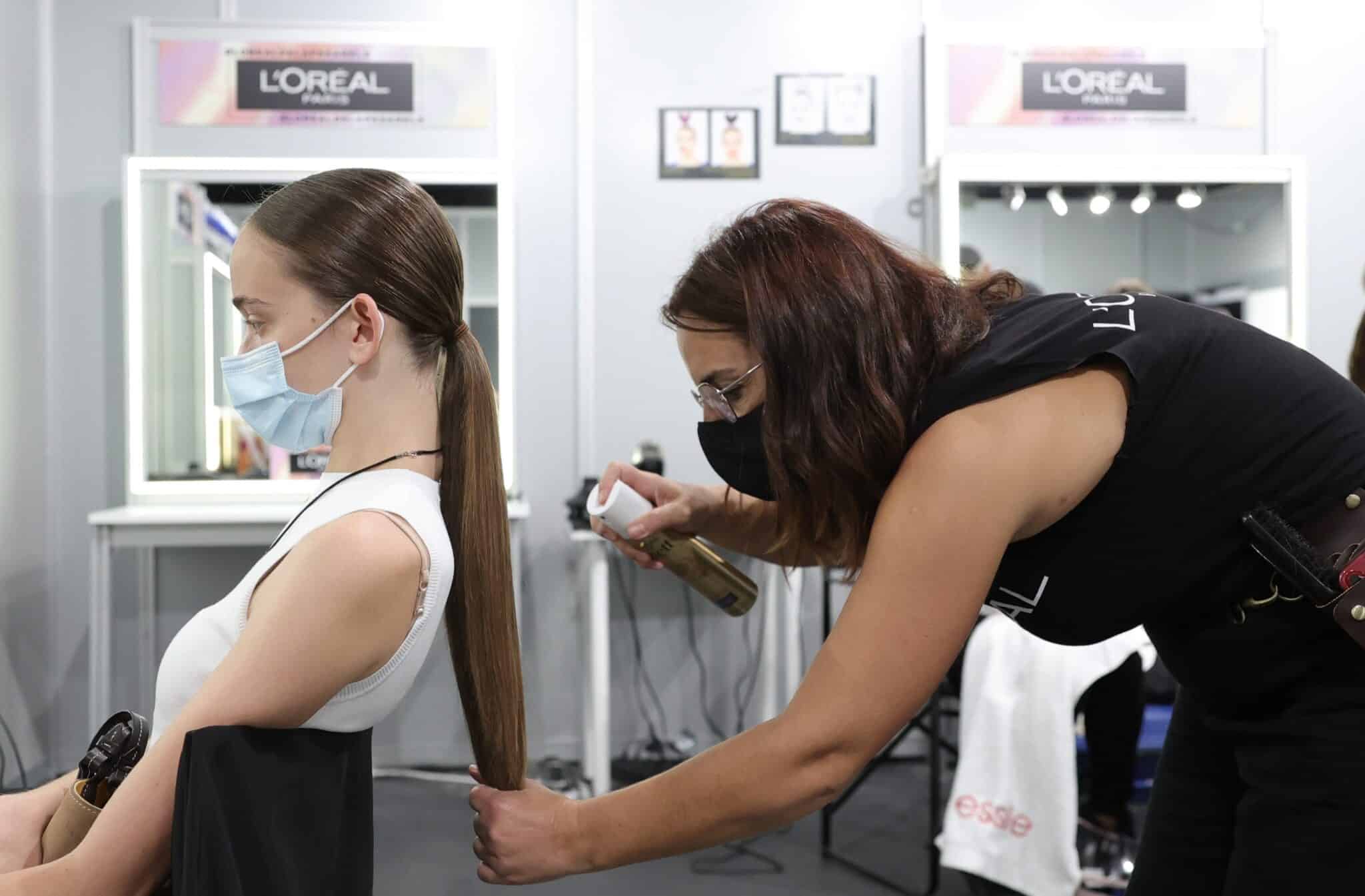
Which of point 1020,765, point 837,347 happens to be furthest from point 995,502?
point 1020,765

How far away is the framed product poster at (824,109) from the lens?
11.6ft

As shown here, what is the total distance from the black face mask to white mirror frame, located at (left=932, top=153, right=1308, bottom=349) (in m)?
2.57

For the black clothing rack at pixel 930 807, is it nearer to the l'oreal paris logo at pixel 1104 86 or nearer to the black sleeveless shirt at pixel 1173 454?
the black sleeveless shirt at pixel 1173 454

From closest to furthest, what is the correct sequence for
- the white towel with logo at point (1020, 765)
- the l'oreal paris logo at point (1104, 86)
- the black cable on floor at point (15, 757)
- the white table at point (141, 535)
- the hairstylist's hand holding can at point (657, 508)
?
the hairstylist's hand holding can at point (657, 508), the white towel with logo at point (1020, 765), the white table at point (141, 535), the black cable on floor at point (15, 757), the l'oreal paris logo at point (1104, 86)

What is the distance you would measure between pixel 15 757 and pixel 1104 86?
12.7 feet

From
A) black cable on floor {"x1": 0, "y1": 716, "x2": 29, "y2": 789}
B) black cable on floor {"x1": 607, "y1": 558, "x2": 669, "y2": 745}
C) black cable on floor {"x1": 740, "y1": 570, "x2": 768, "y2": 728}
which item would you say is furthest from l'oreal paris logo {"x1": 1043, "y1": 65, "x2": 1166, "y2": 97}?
black cable on floor {"x1": 0, "y1": 716, "x2": 29, "y2": 789}

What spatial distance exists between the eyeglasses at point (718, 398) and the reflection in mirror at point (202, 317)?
2453 mm

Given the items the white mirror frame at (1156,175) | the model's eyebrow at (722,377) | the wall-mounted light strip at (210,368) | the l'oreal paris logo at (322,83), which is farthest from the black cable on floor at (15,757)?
the white mirror frame at (1156,175)

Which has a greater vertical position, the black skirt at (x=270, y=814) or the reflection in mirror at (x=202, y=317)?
the reflection in mirror at (x=202, y=317)

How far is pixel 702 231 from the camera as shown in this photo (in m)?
3.51

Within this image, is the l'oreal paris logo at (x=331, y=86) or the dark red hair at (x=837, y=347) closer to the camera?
the dark red hair at (x=837, y=347)

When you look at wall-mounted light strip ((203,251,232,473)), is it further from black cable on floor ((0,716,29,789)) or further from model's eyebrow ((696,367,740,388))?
model's eyebrow ((696,367,740,388))

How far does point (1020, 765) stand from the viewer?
7.40ft

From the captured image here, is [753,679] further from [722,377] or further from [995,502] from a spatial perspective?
[995,502]
